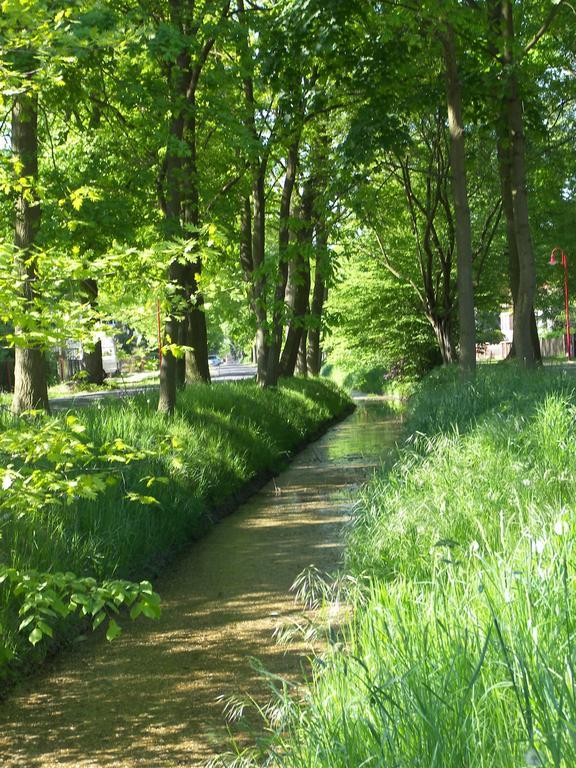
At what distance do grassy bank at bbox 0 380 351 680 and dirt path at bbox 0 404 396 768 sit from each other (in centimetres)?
36

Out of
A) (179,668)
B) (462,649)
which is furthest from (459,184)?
(462,649)

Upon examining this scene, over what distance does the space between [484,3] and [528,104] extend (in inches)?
72.3

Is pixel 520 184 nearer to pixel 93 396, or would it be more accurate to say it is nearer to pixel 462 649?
pixel 462 649

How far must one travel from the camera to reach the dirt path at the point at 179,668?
196 inches

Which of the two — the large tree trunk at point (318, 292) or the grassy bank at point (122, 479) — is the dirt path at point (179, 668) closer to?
the grassy bank at point (122, 479)

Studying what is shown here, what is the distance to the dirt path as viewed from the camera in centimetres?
497

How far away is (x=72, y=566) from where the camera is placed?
7.08m

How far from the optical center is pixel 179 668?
6.16 meters

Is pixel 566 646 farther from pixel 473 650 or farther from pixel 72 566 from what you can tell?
pixel 72 566

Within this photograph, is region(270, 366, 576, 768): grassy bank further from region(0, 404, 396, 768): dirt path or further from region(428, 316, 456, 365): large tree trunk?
region(428, 316, 456, 365): large tree trunk

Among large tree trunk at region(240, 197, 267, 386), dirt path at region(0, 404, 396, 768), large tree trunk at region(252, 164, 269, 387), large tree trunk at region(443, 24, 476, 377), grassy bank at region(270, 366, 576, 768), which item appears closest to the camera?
grassy bank at region(270, 366, 576, 768)

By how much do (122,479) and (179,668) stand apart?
3210 millimetres

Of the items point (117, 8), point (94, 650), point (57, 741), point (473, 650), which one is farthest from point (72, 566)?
point (117, 8)

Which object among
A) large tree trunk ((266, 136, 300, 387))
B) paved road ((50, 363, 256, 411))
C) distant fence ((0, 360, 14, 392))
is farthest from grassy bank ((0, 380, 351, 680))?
distant fence ((0, 360, 14, 392))
